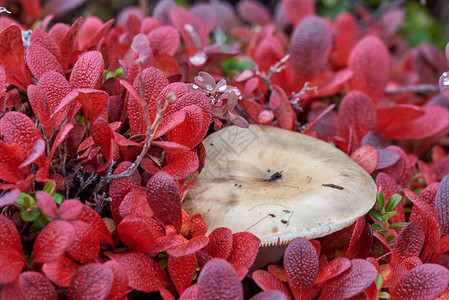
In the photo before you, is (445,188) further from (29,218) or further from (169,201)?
(29,218)

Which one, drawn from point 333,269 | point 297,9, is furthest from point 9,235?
point 297,9

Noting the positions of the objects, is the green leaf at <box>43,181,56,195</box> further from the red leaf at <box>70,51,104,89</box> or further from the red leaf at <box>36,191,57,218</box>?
the red leaf at <box>70,51,104,89</box>

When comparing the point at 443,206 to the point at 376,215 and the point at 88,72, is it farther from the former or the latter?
the point at 88,72

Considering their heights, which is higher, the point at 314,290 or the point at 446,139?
the point at 314,290

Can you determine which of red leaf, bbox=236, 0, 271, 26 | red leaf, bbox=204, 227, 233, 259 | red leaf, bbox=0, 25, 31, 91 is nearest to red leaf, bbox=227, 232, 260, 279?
red leaf, bbox=204, 227, 233, 259

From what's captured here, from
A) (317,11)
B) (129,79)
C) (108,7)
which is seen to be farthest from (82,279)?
(317,11)

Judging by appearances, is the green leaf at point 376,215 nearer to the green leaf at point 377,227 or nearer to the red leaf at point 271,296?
the green leaf at point 377,227
